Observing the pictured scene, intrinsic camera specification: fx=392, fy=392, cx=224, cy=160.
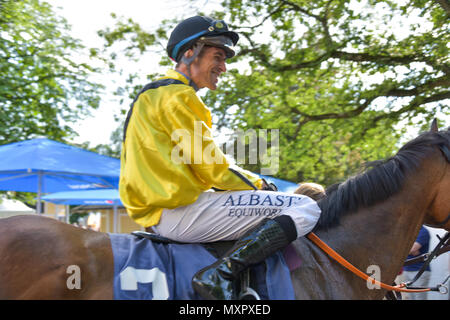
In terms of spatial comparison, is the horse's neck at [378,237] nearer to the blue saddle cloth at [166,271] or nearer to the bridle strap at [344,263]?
the bridle strap at [344,263]

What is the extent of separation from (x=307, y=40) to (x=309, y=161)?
3.19m

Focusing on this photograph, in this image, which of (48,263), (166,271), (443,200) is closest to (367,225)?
(443,200)

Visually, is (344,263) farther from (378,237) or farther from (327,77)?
(327,77)

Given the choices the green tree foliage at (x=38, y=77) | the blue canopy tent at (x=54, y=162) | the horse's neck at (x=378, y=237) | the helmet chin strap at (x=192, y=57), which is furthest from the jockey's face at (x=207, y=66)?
the green tree foliage at (x=38, y=77)

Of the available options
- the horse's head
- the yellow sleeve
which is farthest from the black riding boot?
the horse's head

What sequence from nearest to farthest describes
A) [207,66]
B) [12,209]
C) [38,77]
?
1. [207,66]
2. [38,77]
3. [12,209]

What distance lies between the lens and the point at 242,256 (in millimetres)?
2064

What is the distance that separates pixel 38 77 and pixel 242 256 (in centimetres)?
1004

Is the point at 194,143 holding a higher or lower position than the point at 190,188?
higher

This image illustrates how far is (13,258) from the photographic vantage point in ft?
6.31

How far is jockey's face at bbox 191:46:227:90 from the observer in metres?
2.54

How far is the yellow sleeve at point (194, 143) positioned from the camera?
2.22 m
